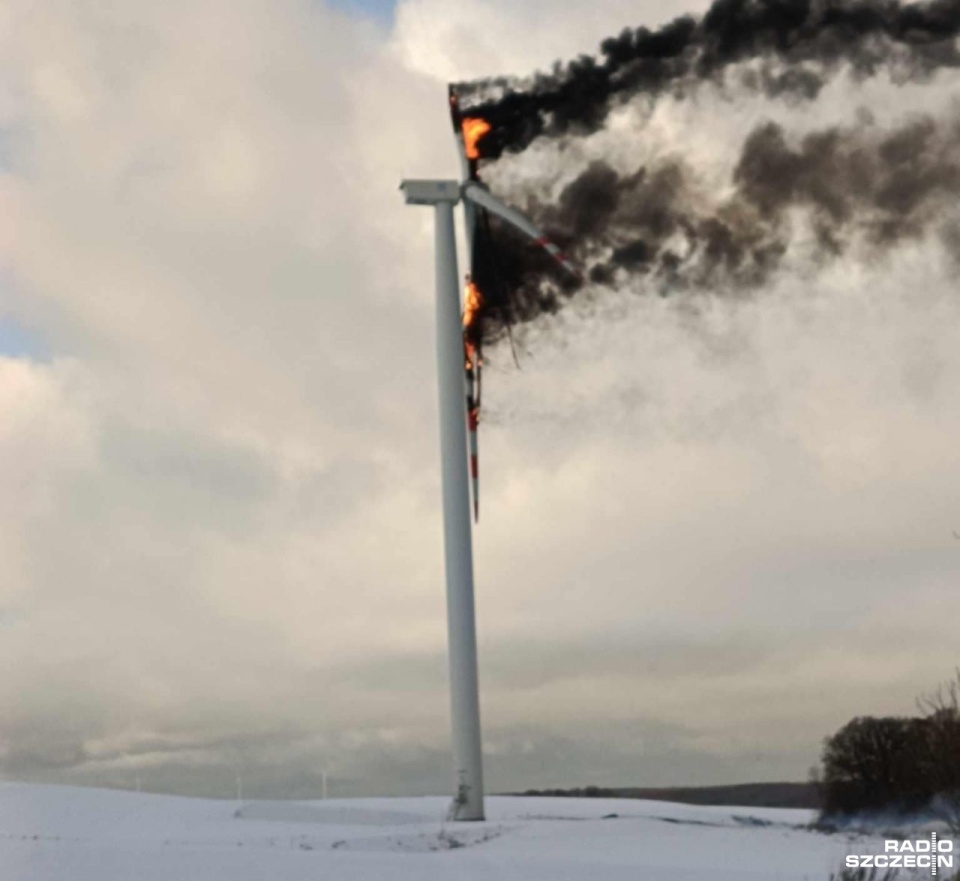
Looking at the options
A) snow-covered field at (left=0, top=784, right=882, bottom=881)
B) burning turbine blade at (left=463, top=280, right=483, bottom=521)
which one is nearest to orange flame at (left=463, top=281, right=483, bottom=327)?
burning turbine blade at (left=463, top=280, right=483, bottom=521)

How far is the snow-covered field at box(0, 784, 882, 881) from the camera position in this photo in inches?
1630

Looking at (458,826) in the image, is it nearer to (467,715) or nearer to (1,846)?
(467,715)

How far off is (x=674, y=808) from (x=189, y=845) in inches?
1278

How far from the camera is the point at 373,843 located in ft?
164

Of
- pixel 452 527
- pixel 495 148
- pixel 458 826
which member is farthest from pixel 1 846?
pixel 495 148

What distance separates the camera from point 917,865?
138ft

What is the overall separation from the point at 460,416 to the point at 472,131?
42.8 feet

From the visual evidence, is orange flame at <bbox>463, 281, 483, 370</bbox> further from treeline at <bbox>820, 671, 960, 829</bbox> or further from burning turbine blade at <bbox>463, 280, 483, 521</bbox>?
treeline at <bbox>820, 671, 960, 829</bbox>

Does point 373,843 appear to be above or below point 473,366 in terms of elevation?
below

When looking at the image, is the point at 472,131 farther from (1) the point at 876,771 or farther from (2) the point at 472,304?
(1) the point at 876,771

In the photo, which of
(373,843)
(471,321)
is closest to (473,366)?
(471,321)

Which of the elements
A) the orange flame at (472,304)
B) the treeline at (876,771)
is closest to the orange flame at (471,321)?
the orange flame at (472,304)

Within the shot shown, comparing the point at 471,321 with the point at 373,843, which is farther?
the point at 471,321

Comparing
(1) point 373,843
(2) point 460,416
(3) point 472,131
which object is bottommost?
(1) point 373,843
